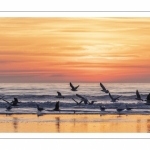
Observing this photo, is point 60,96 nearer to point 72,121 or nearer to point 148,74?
point 72,121

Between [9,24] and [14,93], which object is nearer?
[9,24]

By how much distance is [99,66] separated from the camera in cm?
1227

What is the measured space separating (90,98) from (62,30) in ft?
8.62

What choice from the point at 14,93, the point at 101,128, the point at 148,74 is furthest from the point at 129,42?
the point at 14,93

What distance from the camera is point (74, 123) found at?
12.8 m

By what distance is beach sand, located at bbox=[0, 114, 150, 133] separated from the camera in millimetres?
12258

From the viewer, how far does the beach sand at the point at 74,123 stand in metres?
12.3

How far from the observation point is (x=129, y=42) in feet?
40.2

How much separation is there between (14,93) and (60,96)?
111cm

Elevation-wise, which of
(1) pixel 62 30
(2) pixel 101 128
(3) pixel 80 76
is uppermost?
(1) pixel 62 30
